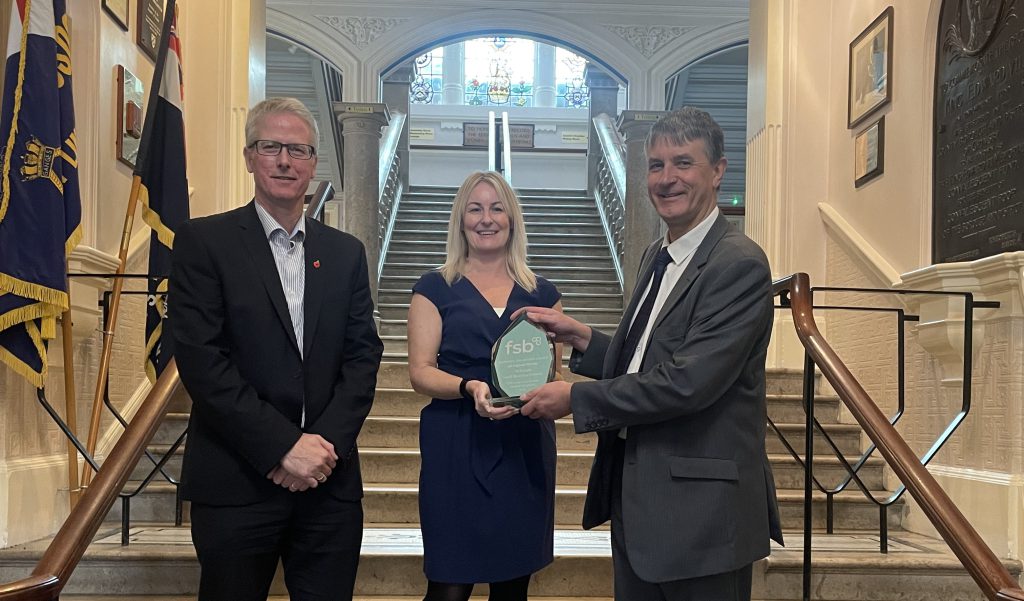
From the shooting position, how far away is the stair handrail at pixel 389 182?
8797 mm

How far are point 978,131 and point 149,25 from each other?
3884 mm

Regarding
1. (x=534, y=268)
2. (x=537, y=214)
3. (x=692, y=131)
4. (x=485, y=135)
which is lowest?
(x=534, y=268)

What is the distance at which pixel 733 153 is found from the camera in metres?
15.7

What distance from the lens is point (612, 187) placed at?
9.69 m

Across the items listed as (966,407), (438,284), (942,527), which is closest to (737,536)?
(942,527)

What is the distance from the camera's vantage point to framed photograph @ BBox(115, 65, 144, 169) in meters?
4.35

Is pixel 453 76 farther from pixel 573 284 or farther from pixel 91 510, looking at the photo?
pixel 91 510

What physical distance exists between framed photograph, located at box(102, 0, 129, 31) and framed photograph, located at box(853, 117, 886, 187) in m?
3.77

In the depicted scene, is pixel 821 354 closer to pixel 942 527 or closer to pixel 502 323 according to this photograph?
pixel 942 527

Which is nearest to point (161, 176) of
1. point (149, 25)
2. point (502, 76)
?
point (149, 25)

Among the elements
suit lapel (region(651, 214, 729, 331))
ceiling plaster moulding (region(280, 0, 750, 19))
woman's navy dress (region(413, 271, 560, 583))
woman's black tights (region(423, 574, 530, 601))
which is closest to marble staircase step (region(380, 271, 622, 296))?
ceiling plaster moulding (region(280, 0, 750, 19))

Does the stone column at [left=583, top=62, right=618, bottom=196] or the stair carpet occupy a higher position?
the stone column at [left=583, top=62, right=618, bottom=196]

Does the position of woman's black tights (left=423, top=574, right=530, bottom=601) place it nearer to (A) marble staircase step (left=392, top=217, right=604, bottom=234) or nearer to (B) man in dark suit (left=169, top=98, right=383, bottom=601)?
(B) man in dark suit (left=169, top=98, right=383, bottom=601)

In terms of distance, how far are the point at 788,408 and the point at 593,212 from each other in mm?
6268
